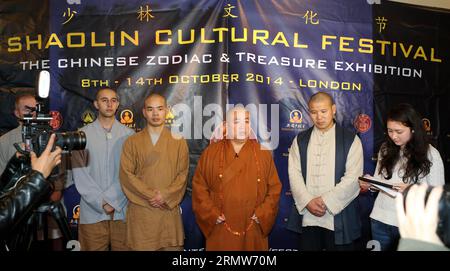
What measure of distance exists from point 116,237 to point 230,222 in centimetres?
91

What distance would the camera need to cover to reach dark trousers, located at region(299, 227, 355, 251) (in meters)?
3.85

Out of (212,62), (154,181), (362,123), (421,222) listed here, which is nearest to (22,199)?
(421,222)

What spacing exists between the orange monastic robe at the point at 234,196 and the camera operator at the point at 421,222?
2341 mm

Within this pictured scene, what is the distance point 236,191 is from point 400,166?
4.04 ft

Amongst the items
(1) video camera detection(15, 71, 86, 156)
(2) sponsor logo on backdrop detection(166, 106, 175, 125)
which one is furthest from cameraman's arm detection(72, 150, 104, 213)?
(1) video camera detection(15, 71, 86, 156)

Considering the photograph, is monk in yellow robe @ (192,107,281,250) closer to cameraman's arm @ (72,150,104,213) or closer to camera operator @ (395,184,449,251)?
cameraman's arm @ (72,150,104,213)

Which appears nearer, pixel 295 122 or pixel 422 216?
pixel 422 216

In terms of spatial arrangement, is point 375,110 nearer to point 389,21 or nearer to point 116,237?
point 389,21

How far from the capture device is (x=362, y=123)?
4.02 m

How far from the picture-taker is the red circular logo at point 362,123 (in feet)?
13.1

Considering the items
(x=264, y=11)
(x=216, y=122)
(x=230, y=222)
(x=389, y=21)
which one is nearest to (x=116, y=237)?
(x=230, y=222)

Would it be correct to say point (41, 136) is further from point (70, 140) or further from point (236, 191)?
point (236, 191)

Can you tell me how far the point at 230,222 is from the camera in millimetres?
3771

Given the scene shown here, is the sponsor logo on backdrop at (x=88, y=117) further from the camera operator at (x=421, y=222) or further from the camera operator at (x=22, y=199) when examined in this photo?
the camera operator at (x=421, y=222)
